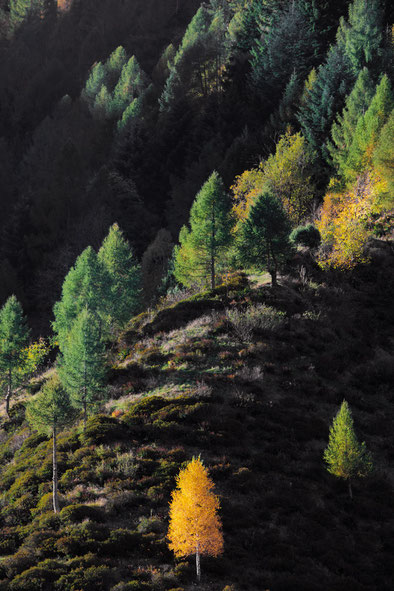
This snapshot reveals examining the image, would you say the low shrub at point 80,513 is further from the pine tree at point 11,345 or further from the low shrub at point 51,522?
the pine tree at point 11,345

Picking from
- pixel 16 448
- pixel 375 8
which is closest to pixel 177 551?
pixel 16 448

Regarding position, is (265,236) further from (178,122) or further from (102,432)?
(178,122)

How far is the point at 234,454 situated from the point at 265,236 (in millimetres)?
16715

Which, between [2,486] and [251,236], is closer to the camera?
[2,486]

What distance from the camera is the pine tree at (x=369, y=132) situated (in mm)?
38938

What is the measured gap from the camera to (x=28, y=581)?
11.7 meters

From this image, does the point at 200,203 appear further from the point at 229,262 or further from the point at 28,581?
the point at 28,581

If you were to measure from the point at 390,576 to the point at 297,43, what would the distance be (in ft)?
235

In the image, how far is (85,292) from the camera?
41469 mm

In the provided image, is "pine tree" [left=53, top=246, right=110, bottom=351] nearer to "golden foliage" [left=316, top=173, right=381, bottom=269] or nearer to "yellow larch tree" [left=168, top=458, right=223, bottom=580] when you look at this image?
"golden foliage" [left=316, top=173, right=381, bottom=269]

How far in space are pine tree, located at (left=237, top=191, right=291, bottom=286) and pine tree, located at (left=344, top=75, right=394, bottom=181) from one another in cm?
1440

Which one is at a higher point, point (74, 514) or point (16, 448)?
point (16, 448)

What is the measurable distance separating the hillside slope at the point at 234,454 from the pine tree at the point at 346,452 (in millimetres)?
1274

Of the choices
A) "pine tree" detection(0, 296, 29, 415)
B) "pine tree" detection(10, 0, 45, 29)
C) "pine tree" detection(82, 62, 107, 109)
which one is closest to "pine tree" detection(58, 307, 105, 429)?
"pine tree" detection(0, 296, 29, 415)
